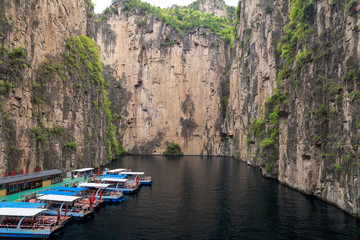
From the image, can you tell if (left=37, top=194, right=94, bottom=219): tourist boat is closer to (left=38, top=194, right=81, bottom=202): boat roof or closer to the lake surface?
(left=38, top=194, right=81, bottom=202): boat roof

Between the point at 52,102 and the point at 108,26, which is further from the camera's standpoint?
the point at 108,26

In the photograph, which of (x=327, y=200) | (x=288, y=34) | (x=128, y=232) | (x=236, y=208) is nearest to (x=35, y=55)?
(x=128, y=232)

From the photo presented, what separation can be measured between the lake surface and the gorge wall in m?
2.80

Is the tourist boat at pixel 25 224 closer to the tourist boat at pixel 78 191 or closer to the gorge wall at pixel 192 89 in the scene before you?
the tourist boat at pixel 78 191

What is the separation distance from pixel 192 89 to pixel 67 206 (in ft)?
268

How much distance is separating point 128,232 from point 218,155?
256 ft

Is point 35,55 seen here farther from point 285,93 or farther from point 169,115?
point 169,115

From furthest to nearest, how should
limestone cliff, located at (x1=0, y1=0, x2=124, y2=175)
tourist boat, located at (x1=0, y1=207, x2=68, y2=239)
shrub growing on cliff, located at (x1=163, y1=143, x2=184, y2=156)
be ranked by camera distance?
1. shrub growing on cliff, located at (x1=163, y1=143, x2=184, y2=156)
2. limestone cliff, located at (x1=0, y1=0, x2=124, y2=175)
3. tourist boat, located at (x1=0, y1=207, x2=68, y2=239)

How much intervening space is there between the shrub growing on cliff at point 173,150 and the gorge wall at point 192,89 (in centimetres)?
241

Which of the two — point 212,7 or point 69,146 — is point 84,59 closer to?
point 69,146

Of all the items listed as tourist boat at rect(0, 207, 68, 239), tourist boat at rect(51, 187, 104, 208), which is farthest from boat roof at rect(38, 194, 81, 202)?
tourist boat at rect(0, 207, 68, 239)

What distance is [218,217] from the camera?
24.7 metres

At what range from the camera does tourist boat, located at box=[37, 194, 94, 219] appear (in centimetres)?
2498

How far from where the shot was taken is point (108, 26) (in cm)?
10556
